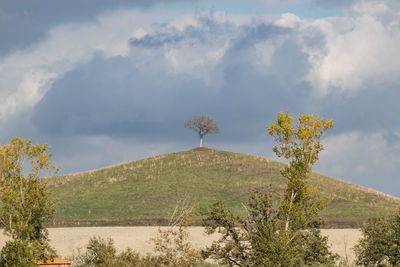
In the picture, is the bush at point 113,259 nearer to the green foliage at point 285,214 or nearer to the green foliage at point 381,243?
the green foliage at point 285,214

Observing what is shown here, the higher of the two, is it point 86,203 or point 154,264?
point 86,203

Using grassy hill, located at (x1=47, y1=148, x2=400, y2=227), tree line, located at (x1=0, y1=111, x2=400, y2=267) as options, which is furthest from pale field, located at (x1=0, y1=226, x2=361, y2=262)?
tree line, located at (x1=0, y1=111, x2=400, y2=267)

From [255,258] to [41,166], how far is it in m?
17.3

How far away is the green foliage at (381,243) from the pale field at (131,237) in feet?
60.9

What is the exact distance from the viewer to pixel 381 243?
161ft

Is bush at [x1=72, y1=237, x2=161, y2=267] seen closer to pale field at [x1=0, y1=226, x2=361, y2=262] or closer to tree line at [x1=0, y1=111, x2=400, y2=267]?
tree line at [x1=0, y1=111, x2=400, y2=267]

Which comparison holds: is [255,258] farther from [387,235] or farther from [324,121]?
[387,235]

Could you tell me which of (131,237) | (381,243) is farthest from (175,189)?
(381,243)

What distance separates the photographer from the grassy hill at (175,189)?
103562 millimetres

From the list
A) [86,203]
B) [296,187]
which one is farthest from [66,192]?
[296,187]

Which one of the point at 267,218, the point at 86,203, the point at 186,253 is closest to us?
the point at 267,218

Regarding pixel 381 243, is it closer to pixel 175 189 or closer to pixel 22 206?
pixel 22 206

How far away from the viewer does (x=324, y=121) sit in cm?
4069

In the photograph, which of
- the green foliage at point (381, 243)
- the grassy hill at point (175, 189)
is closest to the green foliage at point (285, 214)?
the green foliage at point (381, 243)
